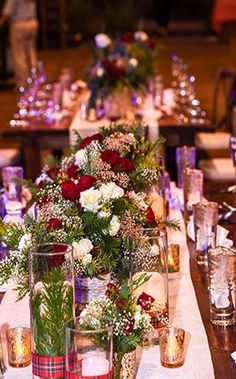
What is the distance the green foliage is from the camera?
209 centimetres

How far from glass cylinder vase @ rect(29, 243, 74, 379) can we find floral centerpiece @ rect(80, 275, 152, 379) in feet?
0.18

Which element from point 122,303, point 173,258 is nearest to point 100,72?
point 173,258

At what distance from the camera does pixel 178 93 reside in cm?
733

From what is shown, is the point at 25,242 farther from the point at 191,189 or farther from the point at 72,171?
the point at 191,189

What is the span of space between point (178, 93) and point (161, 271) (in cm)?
484

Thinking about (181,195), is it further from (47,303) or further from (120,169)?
(47,303)

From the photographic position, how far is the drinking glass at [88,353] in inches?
77.0

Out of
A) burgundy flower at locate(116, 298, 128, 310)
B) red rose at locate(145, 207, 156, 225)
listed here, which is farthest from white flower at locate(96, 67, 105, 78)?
burgundy flower at locate(116, 298, 128, 310)

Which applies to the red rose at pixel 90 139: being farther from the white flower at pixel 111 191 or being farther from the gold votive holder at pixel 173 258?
the white flower at pixel 111 191

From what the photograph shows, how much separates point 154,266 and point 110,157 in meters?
0.44

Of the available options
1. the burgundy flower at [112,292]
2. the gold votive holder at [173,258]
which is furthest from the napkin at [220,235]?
the burgundy flower at [112,292]

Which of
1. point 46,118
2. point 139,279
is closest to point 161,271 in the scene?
point 139,279

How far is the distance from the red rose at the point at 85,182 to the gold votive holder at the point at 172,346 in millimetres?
514

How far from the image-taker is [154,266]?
258 centimetres
